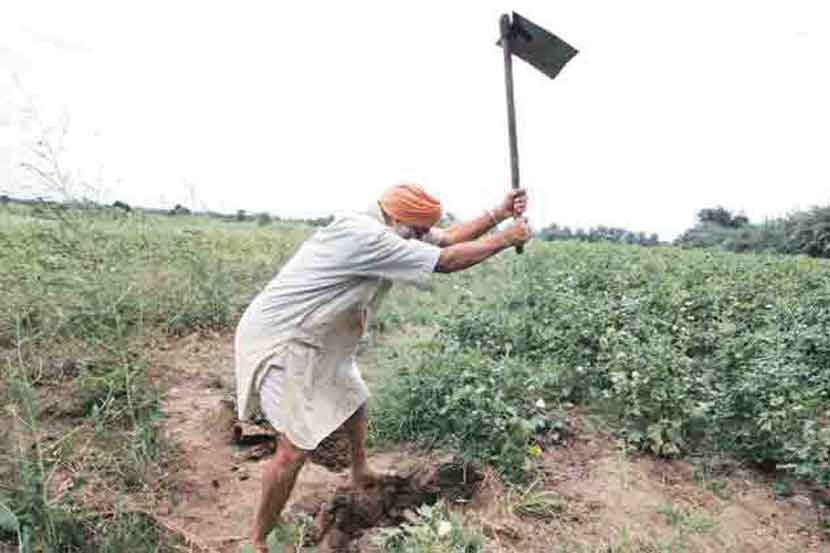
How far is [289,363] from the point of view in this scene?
3025 millimetres

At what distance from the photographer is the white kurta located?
9.59ft

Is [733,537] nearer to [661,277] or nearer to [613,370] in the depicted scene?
[613,370]

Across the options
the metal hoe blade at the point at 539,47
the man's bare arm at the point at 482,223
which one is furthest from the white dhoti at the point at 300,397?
the metal hoe blade at the point at 539,47

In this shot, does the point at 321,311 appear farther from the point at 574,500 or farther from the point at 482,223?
the point at 574,500

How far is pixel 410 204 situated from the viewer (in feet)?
10.1

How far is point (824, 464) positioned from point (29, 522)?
12.0 feet

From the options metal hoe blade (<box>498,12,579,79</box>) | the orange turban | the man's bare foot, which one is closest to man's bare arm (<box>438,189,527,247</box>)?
the orange turban

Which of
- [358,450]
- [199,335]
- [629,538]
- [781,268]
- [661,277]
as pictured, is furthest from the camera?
[781,268]

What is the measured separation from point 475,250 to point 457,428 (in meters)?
1.38

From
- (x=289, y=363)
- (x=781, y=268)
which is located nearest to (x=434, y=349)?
(x=289, y=363)

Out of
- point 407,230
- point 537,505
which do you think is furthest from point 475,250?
point 537,505

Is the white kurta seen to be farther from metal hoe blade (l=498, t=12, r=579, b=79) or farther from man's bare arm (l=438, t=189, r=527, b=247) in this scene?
metal hoe blade (l=498, t=12, r=579, b=79)

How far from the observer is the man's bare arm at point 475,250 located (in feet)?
9.71

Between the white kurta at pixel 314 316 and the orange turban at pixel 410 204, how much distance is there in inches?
3.5
